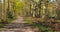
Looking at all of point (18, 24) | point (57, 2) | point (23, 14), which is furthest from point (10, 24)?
point (57, 2)

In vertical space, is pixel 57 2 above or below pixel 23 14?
above

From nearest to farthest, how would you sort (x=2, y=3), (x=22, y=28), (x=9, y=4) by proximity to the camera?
(x=22, y=28) < (x=2, y=3) < (x=9, y=4)

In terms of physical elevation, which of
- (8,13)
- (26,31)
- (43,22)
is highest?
(8,13)

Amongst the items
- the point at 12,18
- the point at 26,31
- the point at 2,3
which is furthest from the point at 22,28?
the point at 2,3

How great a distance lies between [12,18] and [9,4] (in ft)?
1.95

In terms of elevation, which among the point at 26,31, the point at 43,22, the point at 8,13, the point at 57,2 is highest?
the point at 57,2

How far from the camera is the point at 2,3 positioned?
3641 mm

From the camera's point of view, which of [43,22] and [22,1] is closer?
[43,22]

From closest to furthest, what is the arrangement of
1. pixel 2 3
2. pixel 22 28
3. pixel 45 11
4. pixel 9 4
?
pixel 22 28, pixel 45 11, pixel 2 3, pixel 9 4

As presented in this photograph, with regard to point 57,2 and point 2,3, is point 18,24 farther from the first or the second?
point 57,2

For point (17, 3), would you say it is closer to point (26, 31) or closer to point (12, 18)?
point (12, 18)

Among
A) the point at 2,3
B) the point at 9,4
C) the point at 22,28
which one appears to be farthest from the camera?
the point at 9,4

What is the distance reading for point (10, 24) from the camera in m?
3.16

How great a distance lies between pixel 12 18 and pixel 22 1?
510mm
